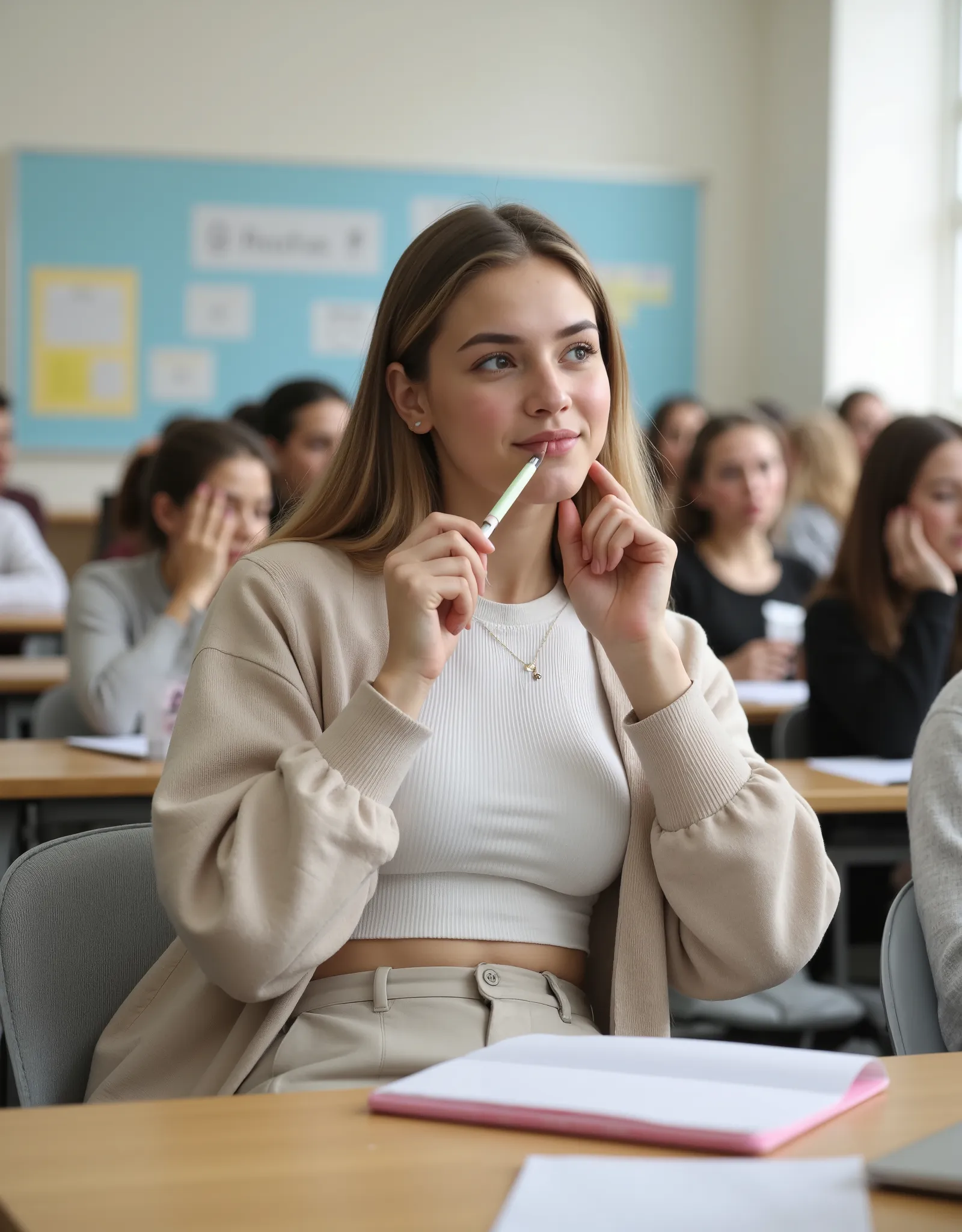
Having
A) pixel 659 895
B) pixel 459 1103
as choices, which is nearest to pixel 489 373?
pixel 659 895

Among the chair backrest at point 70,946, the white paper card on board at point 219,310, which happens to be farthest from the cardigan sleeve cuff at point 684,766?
the white paper card on board at point 219,310

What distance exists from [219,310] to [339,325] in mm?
526

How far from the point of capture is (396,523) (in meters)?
1.54

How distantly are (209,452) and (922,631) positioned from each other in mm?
1394

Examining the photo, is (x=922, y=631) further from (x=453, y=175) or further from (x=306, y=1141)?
(x=453, y=175)

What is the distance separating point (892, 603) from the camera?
297 centimetres

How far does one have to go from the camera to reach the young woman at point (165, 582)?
2.71 m

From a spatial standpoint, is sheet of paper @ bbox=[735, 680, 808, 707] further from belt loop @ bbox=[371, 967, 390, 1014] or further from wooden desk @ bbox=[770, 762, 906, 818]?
belt loop @ bbox=[371, 967, 390, 1014]

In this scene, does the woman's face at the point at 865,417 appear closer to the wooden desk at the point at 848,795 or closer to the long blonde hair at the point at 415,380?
the wooden desk at the point at 848,795

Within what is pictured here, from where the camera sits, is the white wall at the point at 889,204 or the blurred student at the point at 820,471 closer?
the blurred student at the point at 820,471

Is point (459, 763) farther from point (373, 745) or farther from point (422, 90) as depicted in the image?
point (422, 90)

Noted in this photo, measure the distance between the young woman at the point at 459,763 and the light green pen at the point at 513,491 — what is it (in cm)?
1

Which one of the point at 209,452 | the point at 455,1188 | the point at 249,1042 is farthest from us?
the point at 209,452

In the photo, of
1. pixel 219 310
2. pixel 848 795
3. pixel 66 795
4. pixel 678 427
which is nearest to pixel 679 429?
pixel 678 427
